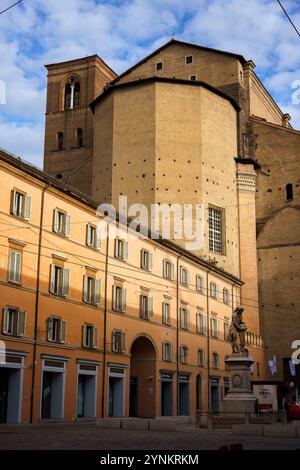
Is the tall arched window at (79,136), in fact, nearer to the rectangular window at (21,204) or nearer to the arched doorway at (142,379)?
the arched doorway at (142,379)

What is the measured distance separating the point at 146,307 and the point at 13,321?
10.5 meters

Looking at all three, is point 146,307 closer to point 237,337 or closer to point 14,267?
point 237,337

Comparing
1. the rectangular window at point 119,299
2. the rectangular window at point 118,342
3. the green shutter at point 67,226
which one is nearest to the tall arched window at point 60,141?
the rectangular window at point 119,299

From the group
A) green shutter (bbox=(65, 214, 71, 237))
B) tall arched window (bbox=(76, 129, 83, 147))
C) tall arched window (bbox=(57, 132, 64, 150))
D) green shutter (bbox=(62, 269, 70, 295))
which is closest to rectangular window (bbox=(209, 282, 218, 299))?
green shutter (bbox=(65, 214, 71, 237))

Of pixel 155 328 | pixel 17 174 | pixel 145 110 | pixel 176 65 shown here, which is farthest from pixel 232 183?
pixel 17 174

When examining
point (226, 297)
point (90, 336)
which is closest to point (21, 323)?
point (90, 336)

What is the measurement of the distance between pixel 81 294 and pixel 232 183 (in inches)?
968

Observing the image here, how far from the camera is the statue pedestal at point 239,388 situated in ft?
77.2

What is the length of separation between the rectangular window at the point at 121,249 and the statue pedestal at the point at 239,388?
8.20 metres

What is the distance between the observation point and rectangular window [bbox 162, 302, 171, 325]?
33.8 m

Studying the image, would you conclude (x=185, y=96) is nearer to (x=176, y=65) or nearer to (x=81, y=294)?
(x=176, y=65)

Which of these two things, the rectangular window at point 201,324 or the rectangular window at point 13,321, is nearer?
the rectangular window at point 13,321

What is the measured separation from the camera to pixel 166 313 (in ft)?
112

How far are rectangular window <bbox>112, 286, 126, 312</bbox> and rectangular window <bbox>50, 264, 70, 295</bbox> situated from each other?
4023 millimetres
